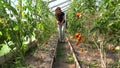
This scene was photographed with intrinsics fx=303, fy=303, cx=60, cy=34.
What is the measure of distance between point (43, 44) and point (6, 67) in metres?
4.94

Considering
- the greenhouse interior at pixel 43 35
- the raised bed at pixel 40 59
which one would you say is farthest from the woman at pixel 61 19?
the raised bed at pixel 40 59

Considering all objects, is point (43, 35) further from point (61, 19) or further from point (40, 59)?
point (61, 19)

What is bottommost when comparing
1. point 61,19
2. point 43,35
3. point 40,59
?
point 40,59

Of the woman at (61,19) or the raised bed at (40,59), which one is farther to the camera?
the woman at (61,19)

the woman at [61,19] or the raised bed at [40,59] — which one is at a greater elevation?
the woman at [61,19]

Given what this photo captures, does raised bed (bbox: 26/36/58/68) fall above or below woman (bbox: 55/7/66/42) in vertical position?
below

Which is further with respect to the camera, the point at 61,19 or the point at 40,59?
the point at 61,19

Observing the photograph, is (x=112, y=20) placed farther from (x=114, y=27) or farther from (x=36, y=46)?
(x=36, y=46)

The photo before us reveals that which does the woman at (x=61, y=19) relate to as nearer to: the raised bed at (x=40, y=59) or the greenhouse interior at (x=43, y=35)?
the greenhouse interior at (x=43, y=35)

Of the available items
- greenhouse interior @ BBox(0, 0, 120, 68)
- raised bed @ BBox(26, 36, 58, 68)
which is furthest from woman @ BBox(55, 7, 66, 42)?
raised bed @ BBox(26, 36, 58, 68)

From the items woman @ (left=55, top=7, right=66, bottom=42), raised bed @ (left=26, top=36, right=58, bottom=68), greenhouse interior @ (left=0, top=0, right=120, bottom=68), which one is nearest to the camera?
greenhouse interior @ (left=0, top=0, right=120, bottom=68)

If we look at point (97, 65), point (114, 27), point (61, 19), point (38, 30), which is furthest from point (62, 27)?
point (114, 27)

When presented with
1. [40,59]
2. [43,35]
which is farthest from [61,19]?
[40,59]

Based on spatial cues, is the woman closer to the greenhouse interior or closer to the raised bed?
the greenhouse interior
